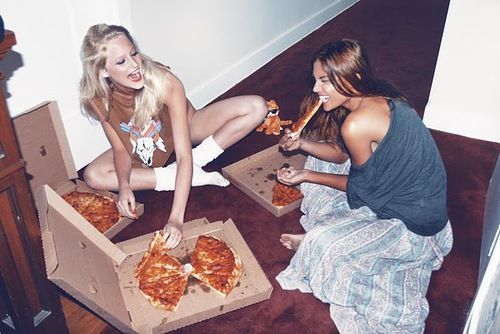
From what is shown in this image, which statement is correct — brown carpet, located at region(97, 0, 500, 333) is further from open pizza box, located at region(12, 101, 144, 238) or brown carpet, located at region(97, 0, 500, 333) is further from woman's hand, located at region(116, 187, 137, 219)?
open pizza box, located at region(12, 101, 144, 238)

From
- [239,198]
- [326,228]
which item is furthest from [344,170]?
[239,198]

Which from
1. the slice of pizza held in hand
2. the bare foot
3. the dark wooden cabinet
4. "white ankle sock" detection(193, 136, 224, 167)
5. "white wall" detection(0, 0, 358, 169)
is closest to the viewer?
the dark wooden cabinet

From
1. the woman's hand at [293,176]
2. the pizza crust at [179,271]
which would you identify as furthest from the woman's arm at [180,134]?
the woman's hand at [293,176]

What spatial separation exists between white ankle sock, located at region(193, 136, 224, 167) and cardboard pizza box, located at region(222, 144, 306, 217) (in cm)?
12

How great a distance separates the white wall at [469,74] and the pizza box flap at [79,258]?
2.62 metres

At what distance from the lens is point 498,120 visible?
3.45 metres

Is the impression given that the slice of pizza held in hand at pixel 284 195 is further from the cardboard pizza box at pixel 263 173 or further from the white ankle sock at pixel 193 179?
the white ankle sock at pixel 193 179

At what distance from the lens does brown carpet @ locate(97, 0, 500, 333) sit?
7.43ft

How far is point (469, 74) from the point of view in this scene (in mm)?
3322

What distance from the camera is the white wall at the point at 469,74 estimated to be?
3121 mm

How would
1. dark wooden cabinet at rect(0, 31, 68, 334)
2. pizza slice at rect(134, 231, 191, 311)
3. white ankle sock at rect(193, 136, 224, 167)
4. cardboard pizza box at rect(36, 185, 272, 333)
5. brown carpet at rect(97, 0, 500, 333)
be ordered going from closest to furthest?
Result: dark wooden cabinet at rect(0, 31, 68, 334) < cardboard pizza box at rect(36, 185, 272, 333) < pizza slice at rect(134, 231, 191, 311) < brown carpet at rect(97, 0, 500, 333) < white ankle sock at rect(193, 136, 224, 167)

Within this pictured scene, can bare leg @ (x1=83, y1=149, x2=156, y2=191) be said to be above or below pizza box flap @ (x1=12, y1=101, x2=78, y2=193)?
below

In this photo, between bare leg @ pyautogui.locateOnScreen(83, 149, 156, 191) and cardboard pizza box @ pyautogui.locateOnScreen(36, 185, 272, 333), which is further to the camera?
bare leg @ pyautogui.locateOnScreen(83, 149, 156, 191)

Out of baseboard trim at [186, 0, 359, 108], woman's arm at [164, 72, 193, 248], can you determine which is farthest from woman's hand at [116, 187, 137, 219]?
baseboard trim at [186, 0, 359, 108]
